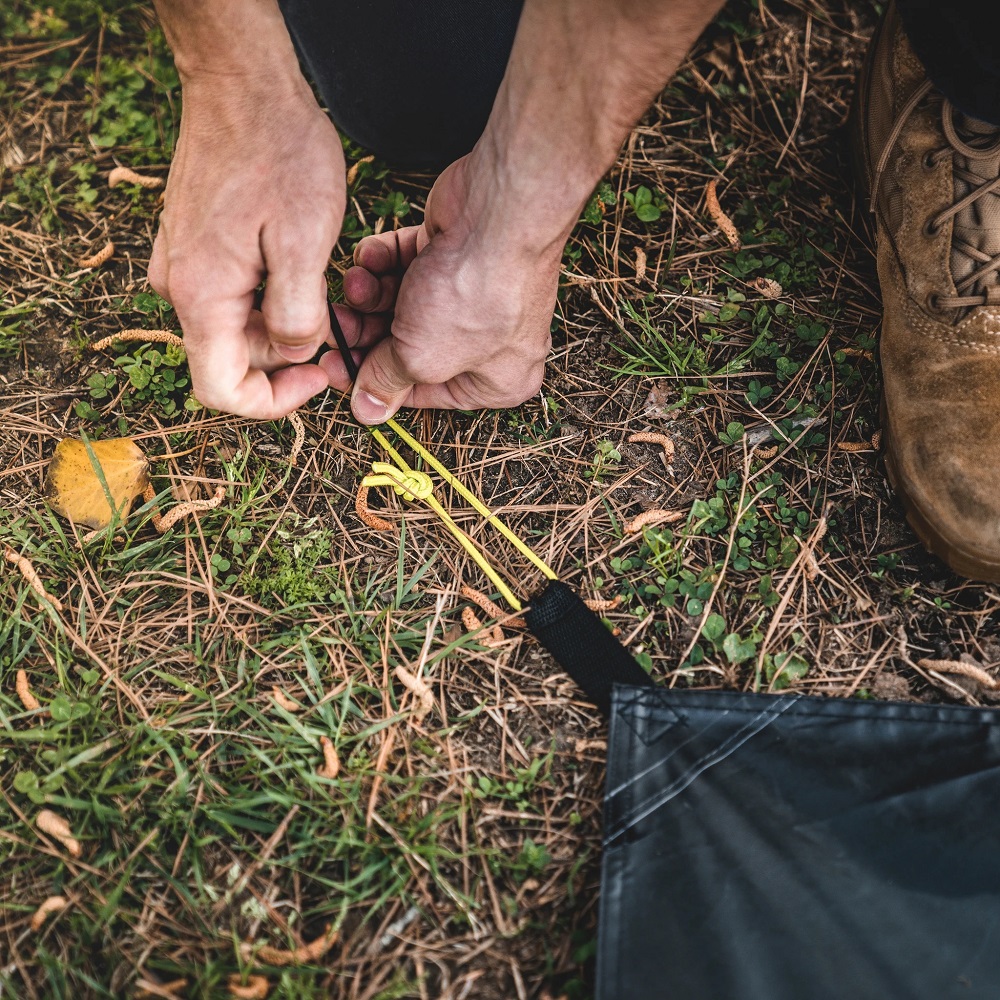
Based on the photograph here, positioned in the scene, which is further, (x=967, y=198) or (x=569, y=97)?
(x=967, y=198)

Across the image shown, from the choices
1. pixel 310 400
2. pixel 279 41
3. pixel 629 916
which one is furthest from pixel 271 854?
pixel 279 41

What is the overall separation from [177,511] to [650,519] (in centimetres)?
122

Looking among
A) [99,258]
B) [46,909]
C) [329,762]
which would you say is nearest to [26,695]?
[46,909]

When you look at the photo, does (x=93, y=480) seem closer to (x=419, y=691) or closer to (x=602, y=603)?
(x=419, y=691)

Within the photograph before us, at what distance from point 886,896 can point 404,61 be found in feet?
7.65

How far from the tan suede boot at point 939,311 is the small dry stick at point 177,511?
177 centimetres

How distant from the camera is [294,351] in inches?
65.7

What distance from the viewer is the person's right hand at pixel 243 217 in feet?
4.97

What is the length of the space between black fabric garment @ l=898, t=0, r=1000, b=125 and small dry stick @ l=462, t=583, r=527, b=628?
5.59 feet

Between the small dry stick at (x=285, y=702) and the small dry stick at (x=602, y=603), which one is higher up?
the small dry stick at (x=285, y=702)

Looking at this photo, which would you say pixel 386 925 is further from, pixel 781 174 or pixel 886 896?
pixel 781 174

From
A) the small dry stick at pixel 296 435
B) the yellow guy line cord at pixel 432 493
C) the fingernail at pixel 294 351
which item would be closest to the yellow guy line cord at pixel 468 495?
the yellow guy line cord at pixel 432 493

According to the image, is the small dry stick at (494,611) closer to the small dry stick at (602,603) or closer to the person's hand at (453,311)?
the small dry stick at (602,603)

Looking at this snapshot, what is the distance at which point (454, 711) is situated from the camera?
70.5 inches
